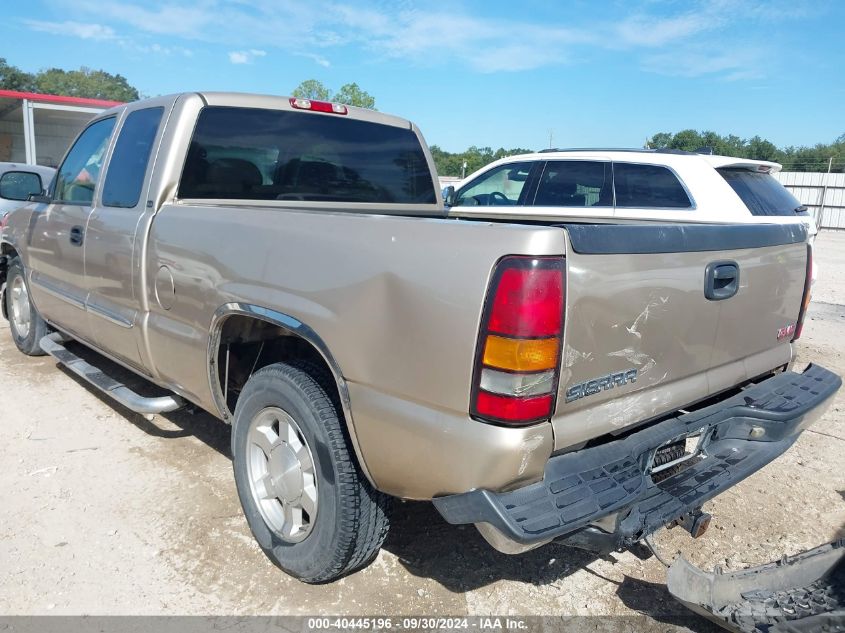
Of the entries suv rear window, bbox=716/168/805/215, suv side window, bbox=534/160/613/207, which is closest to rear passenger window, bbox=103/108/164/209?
suv side window, bbox=534/160/613/207

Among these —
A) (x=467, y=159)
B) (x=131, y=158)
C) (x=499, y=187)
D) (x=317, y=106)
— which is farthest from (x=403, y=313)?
(x=467, y=159)

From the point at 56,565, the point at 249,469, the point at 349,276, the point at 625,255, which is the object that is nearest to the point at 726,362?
the point at 625,255

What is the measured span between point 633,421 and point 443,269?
0.92 meters

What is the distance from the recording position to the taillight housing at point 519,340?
1918mm

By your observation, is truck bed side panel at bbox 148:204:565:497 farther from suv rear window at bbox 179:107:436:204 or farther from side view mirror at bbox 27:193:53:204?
side view mirror at bbox 27:193:53:204

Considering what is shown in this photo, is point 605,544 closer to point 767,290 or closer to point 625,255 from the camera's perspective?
point 625,255

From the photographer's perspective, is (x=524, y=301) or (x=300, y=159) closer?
(x=524, y=301)

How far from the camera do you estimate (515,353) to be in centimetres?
194

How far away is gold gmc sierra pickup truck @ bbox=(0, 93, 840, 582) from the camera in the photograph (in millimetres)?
1985

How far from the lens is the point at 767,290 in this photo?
2.85 meters

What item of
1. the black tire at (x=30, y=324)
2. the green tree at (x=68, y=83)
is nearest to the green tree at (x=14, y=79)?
the green tree at (x=68, y=83)

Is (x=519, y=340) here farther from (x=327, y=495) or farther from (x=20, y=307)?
(x=20, y=307)

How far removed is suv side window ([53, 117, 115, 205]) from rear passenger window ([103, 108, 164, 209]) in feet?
0.76

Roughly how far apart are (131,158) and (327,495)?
247cm
